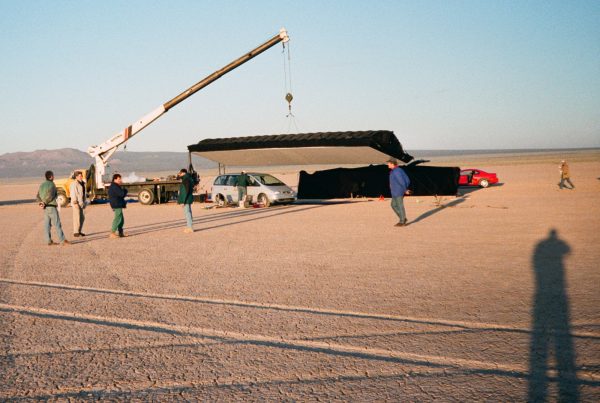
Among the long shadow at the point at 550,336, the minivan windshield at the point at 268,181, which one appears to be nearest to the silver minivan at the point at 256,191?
the minivan windshield at the point at 268,181

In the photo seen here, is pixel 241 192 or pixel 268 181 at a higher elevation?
pixel 268 181

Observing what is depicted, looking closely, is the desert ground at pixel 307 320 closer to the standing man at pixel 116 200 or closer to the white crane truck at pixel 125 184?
the standing man at pixel 116 200

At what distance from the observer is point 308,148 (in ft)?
81.3

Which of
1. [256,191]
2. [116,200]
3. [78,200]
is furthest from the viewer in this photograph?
[256,191]

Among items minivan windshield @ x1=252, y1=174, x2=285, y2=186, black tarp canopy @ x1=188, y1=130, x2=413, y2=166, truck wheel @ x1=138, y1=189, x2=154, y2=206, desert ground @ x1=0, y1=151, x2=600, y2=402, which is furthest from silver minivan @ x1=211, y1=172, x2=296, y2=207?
desert ground @ x1=0, y1=151, x2=600, y2=402

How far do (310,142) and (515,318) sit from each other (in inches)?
746

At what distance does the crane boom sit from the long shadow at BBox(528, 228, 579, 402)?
737 inches

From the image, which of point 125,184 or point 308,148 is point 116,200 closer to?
point 308,148

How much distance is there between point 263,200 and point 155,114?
846 cm

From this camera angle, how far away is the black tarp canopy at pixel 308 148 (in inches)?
914

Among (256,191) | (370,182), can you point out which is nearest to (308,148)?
(256,191)

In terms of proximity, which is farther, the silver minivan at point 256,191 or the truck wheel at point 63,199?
the truck wheel at point 63,199

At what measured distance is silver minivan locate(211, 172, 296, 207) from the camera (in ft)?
77.9

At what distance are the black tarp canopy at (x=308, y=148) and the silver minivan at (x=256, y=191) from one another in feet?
5.69
